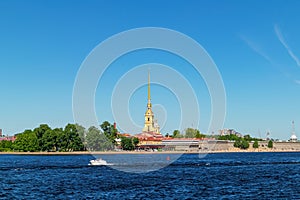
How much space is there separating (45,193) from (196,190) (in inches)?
563

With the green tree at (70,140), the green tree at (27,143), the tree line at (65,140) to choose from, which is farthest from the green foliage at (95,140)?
the green tree at (27,143)

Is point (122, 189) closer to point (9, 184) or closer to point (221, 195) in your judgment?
point (221, 195)

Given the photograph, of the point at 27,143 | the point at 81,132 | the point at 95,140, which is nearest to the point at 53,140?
the point at 81,132

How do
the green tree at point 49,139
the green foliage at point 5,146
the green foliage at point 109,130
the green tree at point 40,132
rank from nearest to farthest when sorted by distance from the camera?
the green tree at point 49,139
the green tree at point 40,132
the green foliage at point 109,130
the green foliage at point 5,146

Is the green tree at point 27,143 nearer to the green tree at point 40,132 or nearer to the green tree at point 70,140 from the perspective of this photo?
the green tree at point 40,132

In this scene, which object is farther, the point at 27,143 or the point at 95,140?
the point at 27,143

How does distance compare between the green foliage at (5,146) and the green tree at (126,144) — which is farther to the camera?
the green foliage at (5,146)

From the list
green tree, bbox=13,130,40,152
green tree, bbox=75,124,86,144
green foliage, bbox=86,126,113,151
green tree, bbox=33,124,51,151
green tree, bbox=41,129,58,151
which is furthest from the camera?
green tree, bbox=13,130,40,152

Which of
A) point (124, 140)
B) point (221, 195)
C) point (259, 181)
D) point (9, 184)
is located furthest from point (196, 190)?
point (124, 140)

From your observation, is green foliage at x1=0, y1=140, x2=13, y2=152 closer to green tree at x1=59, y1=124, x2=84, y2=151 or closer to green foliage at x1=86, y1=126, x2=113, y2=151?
green tree at x1=59, y1=124, x2=84, y2=151

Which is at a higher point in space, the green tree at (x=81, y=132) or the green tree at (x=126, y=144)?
the green tree at (x=81, y=132)

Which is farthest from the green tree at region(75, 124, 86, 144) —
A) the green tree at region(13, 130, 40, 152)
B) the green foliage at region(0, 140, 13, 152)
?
the green foliage at region(0, 140, 13, 152)

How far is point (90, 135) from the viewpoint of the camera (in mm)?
Result: 157875

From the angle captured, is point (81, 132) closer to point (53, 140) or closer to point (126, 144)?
point (53, 140)
